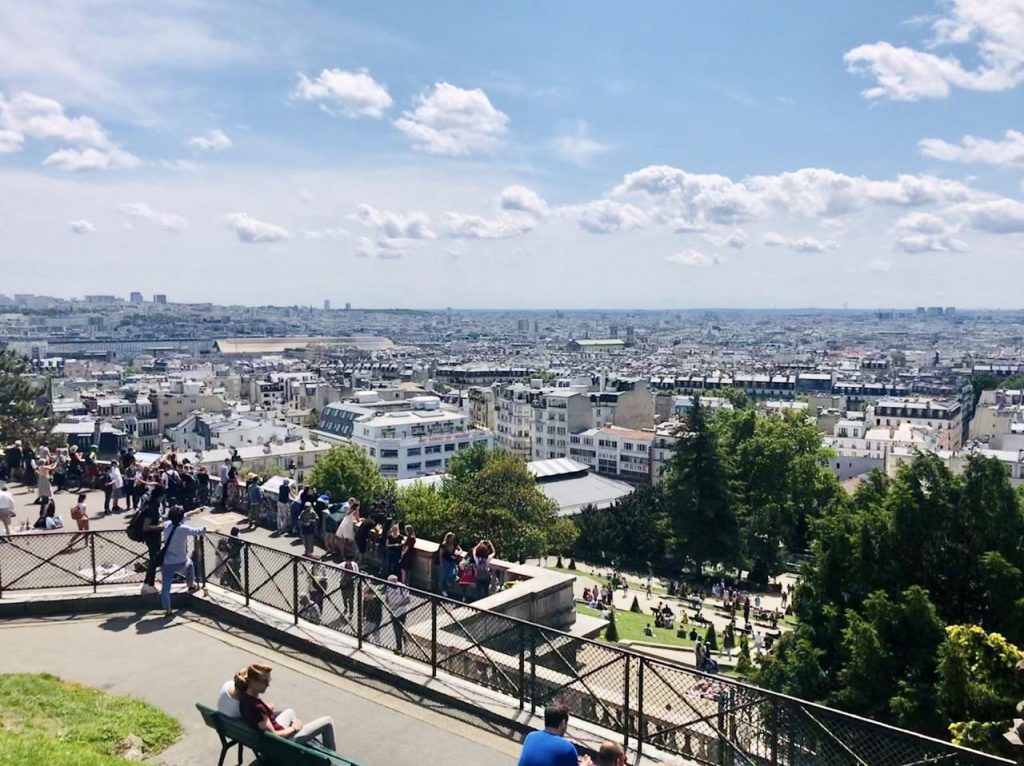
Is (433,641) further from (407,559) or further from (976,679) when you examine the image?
(976,679)

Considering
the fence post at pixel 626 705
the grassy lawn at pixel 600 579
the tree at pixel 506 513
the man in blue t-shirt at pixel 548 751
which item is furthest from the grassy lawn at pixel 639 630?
the man in blue t-shirt at pixel 548 751

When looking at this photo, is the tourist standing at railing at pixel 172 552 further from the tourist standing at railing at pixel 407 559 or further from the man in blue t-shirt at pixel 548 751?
the man in blue t-shirt at pixel 548 751

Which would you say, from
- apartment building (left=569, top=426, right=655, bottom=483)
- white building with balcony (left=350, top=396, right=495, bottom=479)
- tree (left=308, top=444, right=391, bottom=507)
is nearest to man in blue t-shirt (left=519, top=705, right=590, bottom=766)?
tree (left=308, top=444, right=391, bottom=507)

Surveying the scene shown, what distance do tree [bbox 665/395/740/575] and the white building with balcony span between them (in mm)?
40116

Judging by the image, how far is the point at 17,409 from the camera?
47.4 meters

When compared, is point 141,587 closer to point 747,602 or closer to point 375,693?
point 375,693

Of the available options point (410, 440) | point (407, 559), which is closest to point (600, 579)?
point (407, 559)

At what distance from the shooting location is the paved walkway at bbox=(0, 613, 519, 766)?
8133 mm

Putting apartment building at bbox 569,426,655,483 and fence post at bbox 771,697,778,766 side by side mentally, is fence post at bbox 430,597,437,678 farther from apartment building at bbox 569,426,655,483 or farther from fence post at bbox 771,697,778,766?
apartment building at bbox 569,426,655,483

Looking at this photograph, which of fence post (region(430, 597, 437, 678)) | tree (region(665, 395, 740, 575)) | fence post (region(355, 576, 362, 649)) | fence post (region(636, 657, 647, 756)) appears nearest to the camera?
fence post (region(636, 657, 647, 756))

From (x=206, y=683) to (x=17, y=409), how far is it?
44432 mm

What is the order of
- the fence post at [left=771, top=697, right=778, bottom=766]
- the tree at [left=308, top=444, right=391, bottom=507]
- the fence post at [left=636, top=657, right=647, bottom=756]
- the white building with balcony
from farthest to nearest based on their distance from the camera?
1. the white building with balcony
2. the tree at [left=308, top=444, right=391, bottom=507]
3. the fence post at [left=636, top=657, right=647, bottom=756]
4. the fence post at [left=771, top=697, right=778, bottom=766]

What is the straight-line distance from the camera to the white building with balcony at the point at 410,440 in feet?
271

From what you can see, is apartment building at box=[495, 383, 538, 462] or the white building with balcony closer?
the white building with balcony
